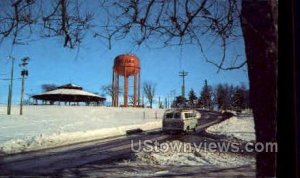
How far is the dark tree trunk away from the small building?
0.77m

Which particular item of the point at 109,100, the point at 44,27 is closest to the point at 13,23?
the point at 44,27

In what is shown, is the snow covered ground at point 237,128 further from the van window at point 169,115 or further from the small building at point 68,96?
the small building at point 68,96

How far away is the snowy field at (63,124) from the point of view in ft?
6.88

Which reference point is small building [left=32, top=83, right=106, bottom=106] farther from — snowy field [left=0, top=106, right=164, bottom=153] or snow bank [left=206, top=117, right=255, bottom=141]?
snow bank [left=206, top=117, right=255, bottom=141]

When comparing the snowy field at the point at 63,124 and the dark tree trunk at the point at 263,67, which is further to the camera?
the snowy field at the point at 63,124

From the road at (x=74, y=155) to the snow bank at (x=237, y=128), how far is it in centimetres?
6

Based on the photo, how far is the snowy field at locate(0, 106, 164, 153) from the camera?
2.10 meters

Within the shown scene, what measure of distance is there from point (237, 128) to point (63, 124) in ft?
3.03

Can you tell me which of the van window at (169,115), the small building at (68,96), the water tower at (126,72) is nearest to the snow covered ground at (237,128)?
the van window at (169,115)

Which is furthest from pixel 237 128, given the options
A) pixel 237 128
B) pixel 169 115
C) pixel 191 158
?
pixel 169 115

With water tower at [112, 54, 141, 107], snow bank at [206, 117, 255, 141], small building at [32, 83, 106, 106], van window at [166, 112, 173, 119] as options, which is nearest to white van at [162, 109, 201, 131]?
van window at [166, 112, 173, 119]

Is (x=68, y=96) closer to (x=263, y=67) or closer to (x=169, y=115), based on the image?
(x=169, y=115)

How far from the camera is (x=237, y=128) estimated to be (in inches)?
87.7

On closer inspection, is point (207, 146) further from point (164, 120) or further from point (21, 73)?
point (21, 73)
